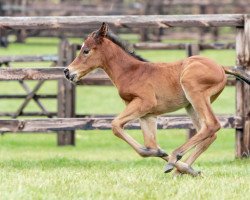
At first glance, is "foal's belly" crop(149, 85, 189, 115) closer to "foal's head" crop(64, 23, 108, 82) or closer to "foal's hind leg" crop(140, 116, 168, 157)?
"foal's hind leg" crop(140, 116, 168, 157)

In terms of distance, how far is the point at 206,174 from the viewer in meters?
10.4

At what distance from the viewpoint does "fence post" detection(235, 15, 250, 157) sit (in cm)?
1266

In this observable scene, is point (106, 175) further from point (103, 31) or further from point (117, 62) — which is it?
point (103, 31)

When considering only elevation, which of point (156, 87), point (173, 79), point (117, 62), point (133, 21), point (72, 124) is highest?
point (133, 21)

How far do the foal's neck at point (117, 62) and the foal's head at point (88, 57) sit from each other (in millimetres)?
97

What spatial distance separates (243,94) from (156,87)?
2.38m

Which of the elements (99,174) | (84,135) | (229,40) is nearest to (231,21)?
(99,174)

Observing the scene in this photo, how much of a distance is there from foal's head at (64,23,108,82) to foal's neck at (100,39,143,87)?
0.10 m

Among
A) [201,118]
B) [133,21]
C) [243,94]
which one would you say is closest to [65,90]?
[133,21]

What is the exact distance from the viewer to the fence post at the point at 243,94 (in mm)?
12664

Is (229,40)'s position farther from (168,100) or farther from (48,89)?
(168,100)

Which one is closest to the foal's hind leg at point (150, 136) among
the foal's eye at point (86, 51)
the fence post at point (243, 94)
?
the foal's eye at point (86, 51)

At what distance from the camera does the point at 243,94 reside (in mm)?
12828

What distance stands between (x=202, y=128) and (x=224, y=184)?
1.32 m
